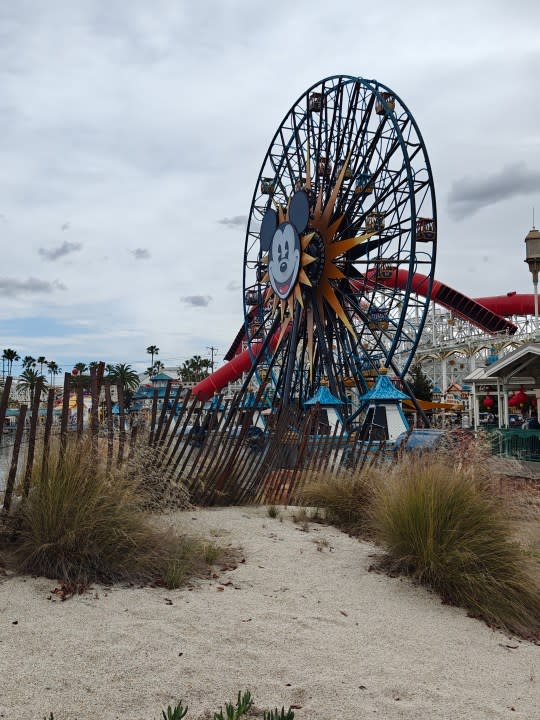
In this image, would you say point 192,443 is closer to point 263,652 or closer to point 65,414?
point 65,414

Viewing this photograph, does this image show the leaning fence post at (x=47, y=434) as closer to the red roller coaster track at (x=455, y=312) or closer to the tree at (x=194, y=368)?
the red roller coaster track at (x=455, y=312)

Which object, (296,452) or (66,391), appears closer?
(66,391)

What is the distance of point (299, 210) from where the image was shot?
25.8m

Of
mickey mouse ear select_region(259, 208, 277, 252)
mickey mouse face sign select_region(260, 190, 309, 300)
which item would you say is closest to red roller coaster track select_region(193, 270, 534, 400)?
mickey mouse ear select_region(259, 208, 277, 252)

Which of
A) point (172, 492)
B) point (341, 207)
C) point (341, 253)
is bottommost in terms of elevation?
point (172, 492)

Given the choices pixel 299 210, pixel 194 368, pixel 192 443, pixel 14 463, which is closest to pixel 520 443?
pixel 192 443

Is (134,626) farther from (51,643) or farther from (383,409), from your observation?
(383,409)

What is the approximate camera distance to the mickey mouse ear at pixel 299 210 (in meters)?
25.4

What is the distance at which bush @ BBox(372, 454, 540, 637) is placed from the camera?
538 centimetres

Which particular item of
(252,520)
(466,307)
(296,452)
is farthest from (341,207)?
(466,307)

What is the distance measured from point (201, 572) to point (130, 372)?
8899 centimetres

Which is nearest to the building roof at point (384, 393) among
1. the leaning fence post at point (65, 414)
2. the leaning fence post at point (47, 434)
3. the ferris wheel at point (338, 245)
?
the ferris wheel at point (338, 245)

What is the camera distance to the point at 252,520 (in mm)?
7930

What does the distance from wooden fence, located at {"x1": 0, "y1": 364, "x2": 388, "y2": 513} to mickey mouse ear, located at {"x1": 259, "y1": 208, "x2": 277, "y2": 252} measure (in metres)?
18.6
